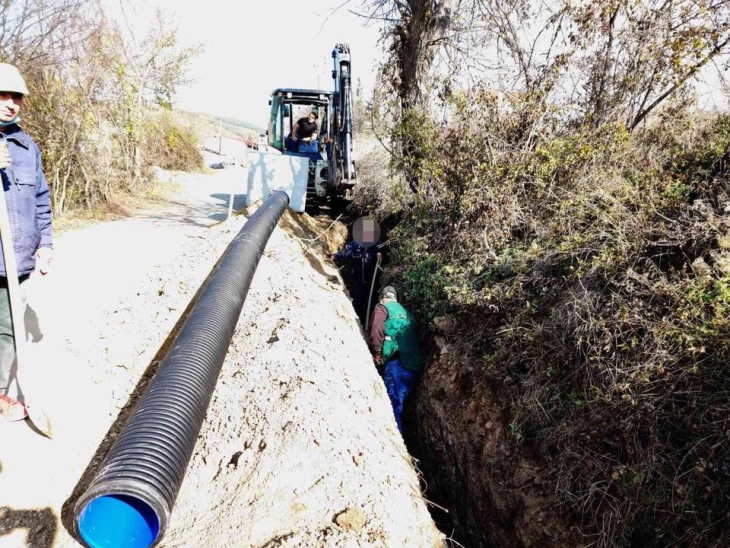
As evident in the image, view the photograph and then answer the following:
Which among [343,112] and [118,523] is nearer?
[118,523]

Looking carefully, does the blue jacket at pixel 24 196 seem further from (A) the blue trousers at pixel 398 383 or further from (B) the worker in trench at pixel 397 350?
(A) the blue trousers at pixel 398 383

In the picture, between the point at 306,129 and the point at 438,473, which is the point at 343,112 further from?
the point at 438,473

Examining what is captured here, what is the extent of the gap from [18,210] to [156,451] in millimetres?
1868

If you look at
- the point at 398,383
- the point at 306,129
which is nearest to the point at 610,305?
the point at 398,383

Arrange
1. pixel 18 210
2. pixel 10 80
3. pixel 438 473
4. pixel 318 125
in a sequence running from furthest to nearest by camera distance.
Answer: pixel 318 125, pixel 438 473, pixel 18 210, pixel 10 80

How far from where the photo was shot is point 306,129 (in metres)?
9.96

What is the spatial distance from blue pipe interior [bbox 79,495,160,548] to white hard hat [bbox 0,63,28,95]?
2.19 meters

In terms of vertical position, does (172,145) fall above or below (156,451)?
above

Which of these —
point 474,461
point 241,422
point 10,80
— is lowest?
point 474,461

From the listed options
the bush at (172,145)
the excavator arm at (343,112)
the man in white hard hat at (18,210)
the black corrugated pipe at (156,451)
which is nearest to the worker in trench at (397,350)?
the black corrugated pipe at (156,451)

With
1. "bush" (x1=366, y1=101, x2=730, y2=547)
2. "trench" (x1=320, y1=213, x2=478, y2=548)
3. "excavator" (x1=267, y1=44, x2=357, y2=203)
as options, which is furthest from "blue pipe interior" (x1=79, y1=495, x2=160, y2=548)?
"excavator" (x1=267, y1=44, x2=357, y2=203)

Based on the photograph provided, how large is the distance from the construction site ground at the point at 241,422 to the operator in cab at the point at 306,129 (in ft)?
17.5

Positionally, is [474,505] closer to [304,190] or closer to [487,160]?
[487,160]

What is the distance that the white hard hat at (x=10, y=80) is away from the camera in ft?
7.70
